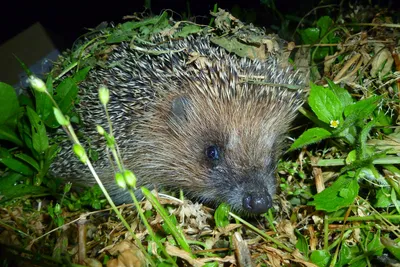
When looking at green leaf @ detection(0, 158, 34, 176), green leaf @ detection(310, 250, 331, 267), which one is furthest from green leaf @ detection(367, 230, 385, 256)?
green leaf @ detection(0, 158, 34, 176)

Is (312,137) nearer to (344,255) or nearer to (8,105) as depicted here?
(344,255)

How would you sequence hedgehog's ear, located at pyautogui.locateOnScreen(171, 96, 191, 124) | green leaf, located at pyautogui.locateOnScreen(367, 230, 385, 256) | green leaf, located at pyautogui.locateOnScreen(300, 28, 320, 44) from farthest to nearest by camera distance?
green leaf, located at pyautogui.locateOnScreen(300, 28, 320, 44), hedgehog's ear, located at pyautogui.locateOnScreen(171, 96, 191, 124), green leaf, located at pyautogui.locateOnScreen(367, 230, 385, 256)

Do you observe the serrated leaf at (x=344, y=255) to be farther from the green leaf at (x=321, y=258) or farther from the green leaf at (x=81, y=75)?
the green leaf at (x=81, y=75)

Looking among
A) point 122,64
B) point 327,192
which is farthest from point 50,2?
point 327,192

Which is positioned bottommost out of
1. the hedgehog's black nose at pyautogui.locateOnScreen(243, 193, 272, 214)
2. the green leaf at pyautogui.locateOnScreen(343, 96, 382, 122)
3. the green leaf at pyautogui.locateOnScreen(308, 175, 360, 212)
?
the green leaf at pyautogui.locateOnScreen(308, 175, 360, 212)

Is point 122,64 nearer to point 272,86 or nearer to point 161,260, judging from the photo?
point 272,86

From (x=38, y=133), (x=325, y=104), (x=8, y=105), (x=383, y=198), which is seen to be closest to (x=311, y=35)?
(x=325, y=104)

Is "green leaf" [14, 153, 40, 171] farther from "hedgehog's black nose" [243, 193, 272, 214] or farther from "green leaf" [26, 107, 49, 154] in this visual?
"hedgehog's black nose" [243, 193, 272, 214]
